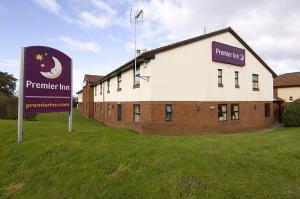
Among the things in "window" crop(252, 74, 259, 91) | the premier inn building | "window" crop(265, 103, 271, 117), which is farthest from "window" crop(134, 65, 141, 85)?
"window" crop(265, 103, 271, 117)

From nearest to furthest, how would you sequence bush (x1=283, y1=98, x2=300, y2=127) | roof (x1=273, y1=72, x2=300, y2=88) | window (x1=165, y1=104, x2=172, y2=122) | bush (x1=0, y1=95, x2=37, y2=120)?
window (x1=165, y1=104, x2=172, y2=122), bush (x1=283, y1=98, x2=300, y2=127), bush (x1=0, y1=95, x2=37, y2=120), roof (x1=273, y1=72, x2=300, y2=88)

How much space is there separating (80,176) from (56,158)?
1724 millimetres

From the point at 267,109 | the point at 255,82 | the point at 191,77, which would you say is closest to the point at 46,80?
the point at 191,77

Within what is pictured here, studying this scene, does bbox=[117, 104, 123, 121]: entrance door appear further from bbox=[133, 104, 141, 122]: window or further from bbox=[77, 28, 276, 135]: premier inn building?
bbox=[133, 104, 141, 122]: window

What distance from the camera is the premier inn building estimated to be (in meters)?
17.7

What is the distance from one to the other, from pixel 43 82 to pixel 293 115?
63.5 ft

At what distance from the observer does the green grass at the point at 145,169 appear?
6152 mm

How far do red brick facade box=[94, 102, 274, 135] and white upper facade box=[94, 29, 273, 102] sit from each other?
503mm

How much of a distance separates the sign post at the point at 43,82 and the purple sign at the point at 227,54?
1228 centimetres

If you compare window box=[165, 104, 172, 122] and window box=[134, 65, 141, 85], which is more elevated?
window box=[134, 65, 141, 85]

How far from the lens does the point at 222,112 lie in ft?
68.7

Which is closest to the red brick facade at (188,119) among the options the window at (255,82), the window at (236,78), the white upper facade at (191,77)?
the white upper facade at (191,77)

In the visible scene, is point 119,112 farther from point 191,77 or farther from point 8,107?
point 8,107

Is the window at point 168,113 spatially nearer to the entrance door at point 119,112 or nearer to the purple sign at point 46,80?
the entrance door at point 119,112
